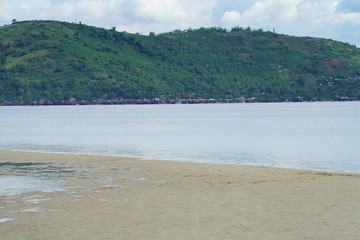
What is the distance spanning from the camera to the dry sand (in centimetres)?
1408

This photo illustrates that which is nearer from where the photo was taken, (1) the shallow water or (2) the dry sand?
(2) the dry sand

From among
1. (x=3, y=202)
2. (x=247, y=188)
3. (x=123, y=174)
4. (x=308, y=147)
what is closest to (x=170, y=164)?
(x=123, y=174)

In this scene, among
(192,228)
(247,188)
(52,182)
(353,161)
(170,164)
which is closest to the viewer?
(192,228)

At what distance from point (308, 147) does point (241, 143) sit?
6.49 meters

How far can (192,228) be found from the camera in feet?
47.5

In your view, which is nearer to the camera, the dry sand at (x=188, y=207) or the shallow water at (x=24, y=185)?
the dry sand at (x=188, y=207)

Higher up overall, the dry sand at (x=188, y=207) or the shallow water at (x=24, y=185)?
the dry sand at (x=188, y=207)

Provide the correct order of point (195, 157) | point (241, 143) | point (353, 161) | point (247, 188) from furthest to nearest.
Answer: point (241, 143)
point (195, 157)
point (353, 161)
point (247, 188)

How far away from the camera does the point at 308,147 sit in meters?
46.0

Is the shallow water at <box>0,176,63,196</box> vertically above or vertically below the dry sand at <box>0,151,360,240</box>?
below

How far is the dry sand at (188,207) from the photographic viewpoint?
14078 millimetres

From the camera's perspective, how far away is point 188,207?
17031mm

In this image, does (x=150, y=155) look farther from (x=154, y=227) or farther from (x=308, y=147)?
(x=154, y=227)

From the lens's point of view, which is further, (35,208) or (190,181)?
(190,181)
